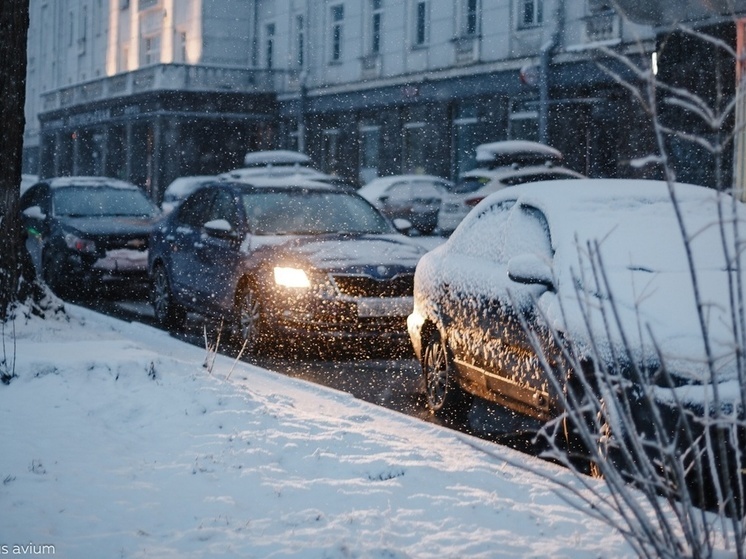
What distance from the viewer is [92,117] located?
48594 millimetres

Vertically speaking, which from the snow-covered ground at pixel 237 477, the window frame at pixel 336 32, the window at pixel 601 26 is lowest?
the snow-covered ground at pixel 237 477

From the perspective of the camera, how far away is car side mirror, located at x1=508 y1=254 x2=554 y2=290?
6.07 meters

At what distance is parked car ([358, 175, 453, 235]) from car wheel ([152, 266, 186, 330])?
13.3m

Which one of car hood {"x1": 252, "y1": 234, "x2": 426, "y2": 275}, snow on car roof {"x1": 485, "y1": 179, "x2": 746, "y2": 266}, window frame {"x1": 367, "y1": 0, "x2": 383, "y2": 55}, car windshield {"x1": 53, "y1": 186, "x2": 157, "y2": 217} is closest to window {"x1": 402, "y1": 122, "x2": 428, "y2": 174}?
window frame {"x1": 367, "y1": 0, "x2": 383, "y2": 55}

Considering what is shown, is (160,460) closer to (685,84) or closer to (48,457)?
Result: (48,457)

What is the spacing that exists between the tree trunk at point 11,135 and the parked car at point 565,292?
372cm

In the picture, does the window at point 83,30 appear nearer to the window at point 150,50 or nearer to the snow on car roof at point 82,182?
the window at point 150,50

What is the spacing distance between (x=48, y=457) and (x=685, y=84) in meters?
14.6

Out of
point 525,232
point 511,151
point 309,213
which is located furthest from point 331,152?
point 525,232

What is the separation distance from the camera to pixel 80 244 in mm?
14648

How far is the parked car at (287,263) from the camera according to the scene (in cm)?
990

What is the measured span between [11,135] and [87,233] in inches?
193

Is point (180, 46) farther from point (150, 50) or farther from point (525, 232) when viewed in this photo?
point (525, 232)

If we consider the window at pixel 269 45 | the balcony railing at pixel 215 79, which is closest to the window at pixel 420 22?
Answer: the balcony railing at pixel 215 79
